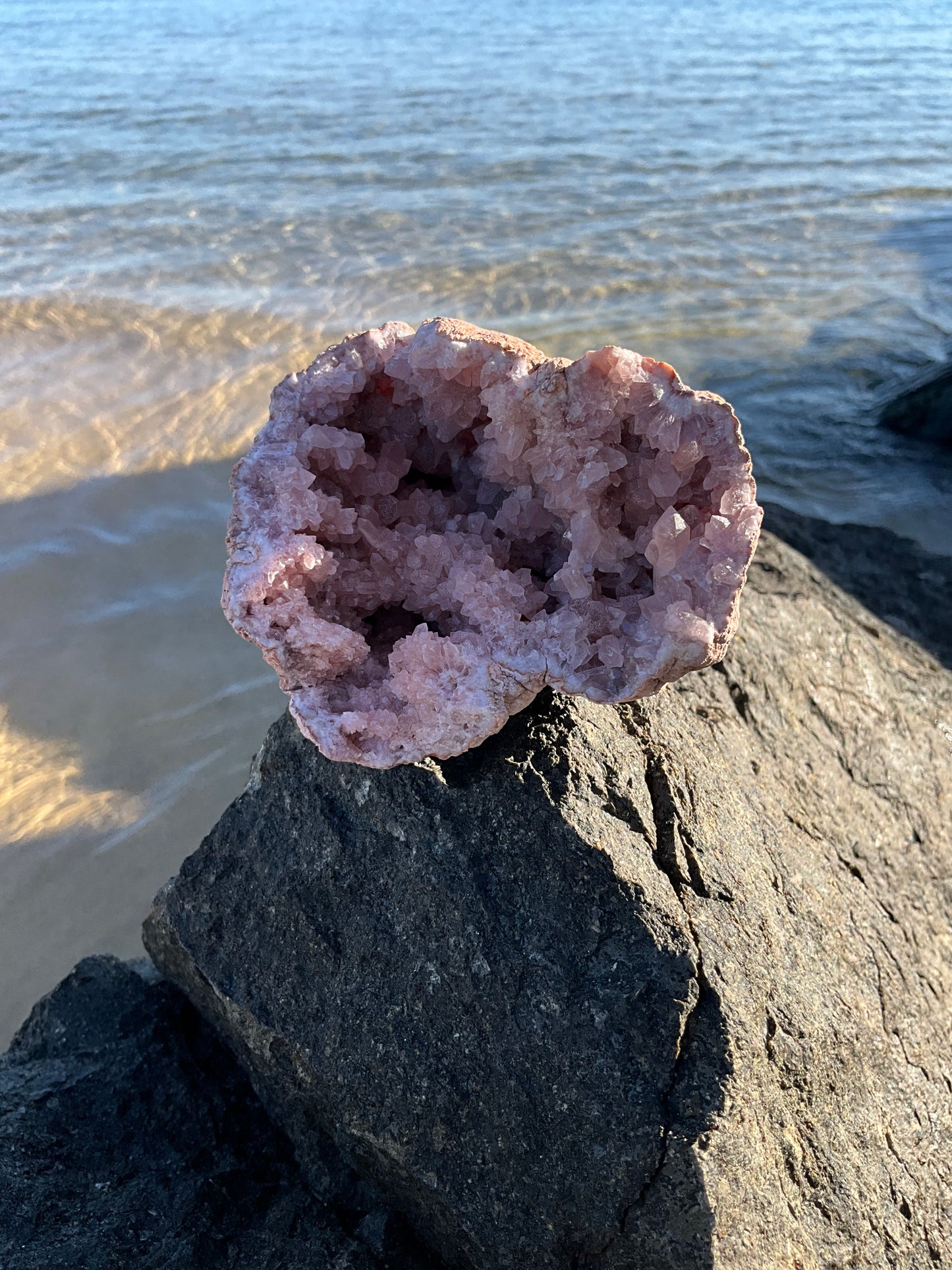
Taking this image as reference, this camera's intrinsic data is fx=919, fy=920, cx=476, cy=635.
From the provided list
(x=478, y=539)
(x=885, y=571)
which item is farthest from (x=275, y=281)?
(x=478, y=539)

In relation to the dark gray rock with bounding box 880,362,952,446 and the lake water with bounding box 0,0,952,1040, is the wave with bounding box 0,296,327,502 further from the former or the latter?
the dark gray rock with bounding box 880,362,952,446

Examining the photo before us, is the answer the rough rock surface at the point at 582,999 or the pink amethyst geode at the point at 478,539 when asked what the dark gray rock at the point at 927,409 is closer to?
the rough rock surface at the point at 582,999

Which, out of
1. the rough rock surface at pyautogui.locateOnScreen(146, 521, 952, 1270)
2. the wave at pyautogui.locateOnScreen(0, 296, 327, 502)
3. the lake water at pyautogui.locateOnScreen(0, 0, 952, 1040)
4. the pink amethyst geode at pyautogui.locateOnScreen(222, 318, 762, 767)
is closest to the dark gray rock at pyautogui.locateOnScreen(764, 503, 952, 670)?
the lake water at pyautogui.locateOnScreen(0, 0, 952, 1040)

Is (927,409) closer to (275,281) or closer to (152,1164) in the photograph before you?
(275,281)

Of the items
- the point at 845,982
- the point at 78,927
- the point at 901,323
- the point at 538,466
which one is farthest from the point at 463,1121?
the point at 901,323

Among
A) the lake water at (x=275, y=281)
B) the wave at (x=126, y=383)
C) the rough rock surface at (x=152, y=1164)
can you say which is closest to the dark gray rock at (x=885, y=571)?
the lake water at (x=275, y=281)
